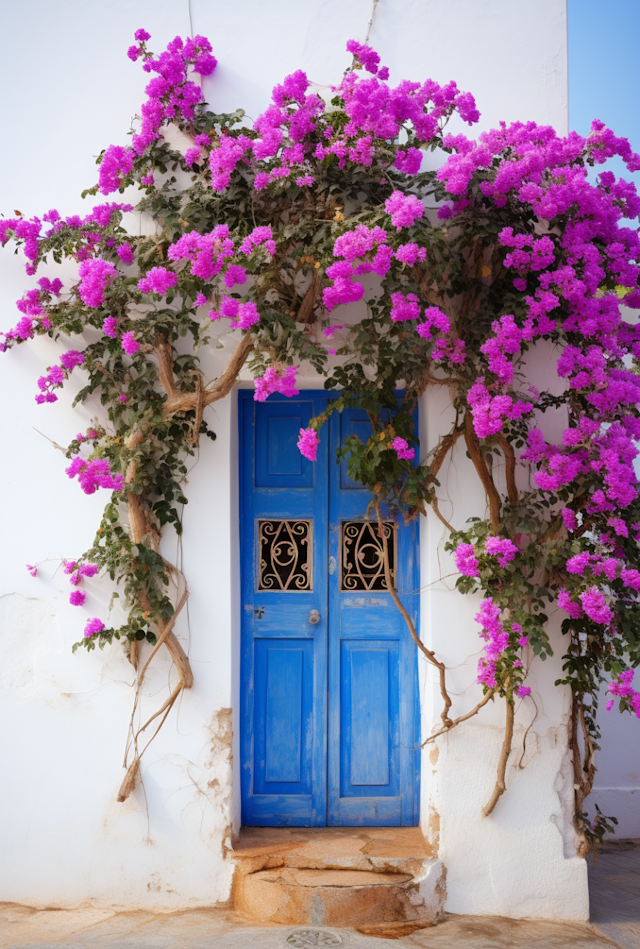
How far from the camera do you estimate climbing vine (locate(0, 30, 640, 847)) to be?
319cm

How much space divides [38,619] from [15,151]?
228cm

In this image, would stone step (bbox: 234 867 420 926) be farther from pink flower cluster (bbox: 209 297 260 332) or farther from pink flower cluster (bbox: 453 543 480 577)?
pink flower cluster (bbox: 209 297 260 332)

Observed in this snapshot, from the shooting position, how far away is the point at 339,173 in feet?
11.1

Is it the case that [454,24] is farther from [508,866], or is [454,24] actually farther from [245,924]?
[245,924]

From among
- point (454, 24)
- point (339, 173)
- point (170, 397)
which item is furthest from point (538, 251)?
point (170, 397)

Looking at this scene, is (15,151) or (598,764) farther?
(598,764)

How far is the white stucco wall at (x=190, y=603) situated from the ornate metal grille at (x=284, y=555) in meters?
0.23

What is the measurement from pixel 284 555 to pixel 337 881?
4.85ft

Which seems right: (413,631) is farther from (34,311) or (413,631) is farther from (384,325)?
(34,311)

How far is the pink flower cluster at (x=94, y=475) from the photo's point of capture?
133 inches

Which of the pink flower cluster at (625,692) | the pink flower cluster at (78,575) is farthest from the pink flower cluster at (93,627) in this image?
the pink flower cluster at (625,692)

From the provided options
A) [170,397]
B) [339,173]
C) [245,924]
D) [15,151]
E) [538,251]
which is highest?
[15,151]

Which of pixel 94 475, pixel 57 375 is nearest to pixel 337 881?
pixel 94 475

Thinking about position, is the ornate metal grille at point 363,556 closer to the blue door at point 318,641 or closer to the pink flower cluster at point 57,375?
the blue door at point 318,641
